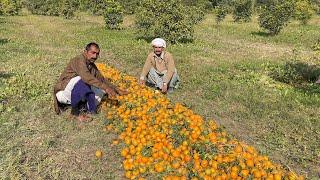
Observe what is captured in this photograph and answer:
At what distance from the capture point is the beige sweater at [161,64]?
9.16 m

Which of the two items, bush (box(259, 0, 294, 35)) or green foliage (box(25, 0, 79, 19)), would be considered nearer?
bush (box(259, 0, 294, 35))

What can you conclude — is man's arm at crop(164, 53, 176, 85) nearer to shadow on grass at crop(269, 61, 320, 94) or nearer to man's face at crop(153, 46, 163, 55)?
man's face at crop(153, 46, 163, 55)

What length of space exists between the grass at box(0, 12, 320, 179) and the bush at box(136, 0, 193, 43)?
0.98 m

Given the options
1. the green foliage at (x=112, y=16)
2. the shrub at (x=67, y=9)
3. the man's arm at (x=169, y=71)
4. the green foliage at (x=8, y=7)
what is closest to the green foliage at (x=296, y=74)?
the man's arm at (x=169, y=71)

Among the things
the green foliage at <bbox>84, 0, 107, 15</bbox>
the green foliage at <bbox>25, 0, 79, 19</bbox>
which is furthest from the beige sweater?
the green foliage at <bbox>25, 0, 79, 19</bbox>

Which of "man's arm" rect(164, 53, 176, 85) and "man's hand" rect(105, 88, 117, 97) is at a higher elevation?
"man's hand" rect(105, 88, 117, 97)

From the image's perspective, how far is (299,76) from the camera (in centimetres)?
1164

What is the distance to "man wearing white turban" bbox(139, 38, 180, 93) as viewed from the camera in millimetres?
9180

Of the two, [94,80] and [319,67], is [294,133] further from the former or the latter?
[319,67]

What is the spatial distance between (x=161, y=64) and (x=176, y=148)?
395 cm

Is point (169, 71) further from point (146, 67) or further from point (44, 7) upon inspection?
point (44, 7)

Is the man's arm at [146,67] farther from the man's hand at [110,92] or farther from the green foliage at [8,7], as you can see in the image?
the green foliage at [8,7]

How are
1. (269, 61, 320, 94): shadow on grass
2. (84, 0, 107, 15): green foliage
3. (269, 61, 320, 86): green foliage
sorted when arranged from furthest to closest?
(84, 0, 107, 15): green foliage → (269, 61, 320, 86): green foliage → (269, 61, 320, 94): shadow on grass

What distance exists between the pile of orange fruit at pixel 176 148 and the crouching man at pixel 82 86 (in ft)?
1.40
